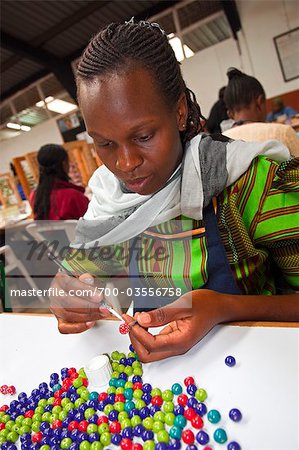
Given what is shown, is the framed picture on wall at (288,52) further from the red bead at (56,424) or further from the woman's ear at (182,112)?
the red bead at (56,424)

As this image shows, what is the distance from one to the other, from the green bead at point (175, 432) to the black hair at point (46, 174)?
227 centimetres

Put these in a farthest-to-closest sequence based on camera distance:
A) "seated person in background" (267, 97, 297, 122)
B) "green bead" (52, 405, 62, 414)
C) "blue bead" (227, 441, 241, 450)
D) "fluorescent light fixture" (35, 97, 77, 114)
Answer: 1. "fluorescent light fixture" (35, 97, 77, 114)
2. "seated person in background" (267, 97, 297, 122)
3. "green bead" (52, 405, 62, 414)
4. "blue bead" (227, 441, 241, 450)

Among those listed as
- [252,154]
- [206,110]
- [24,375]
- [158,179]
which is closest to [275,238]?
[252,154]

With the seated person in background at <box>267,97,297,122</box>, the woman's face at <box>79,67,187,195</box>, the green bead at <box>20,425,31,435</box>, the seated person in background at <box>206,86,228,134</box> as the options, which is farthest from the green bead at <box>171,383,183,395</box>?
the seated person in background at <box>267,97,297,122</box>

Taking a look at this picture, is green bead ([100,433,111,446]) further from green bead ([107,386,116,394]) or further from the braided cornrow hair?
the braided cornrow hair

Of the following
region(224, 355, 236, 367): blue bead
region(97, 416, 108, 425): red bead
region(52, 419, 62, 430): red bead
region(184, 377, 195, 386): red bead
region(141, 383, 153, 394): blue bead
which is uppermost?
region(224, 355, 236, 367): blue bead

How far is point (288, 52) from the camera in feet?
22.0

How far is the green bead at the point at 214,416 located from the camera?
0.60m

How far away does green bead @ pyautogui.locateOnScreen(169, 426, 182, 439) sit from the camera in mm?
598

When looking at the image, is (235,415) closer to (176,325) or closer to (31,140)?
(176,325)

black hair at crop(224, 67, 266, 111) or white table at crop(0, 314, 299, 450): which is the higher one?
black hair at crop(224, 67, 266, 111)

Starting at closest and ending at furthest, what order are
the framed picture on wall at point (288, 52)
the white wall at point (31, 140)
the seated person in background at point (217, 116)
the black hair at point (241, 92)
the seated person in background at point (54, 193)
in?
the black hair at point (241, 92)
the seated person in background at point (54, 193)
the seated person in background at point (217, 116)
the framed picture on wall at point (288, 52)
the white wall at point (31, 140)

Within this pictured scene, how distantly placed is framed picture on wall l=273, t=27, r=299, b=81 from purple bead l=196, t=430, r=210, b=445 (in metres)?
7.59

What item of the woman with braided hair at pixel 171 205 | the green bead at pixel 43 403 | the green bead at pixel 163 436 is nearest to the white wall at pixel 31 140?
the woman with braided hair at pixel 171 205
